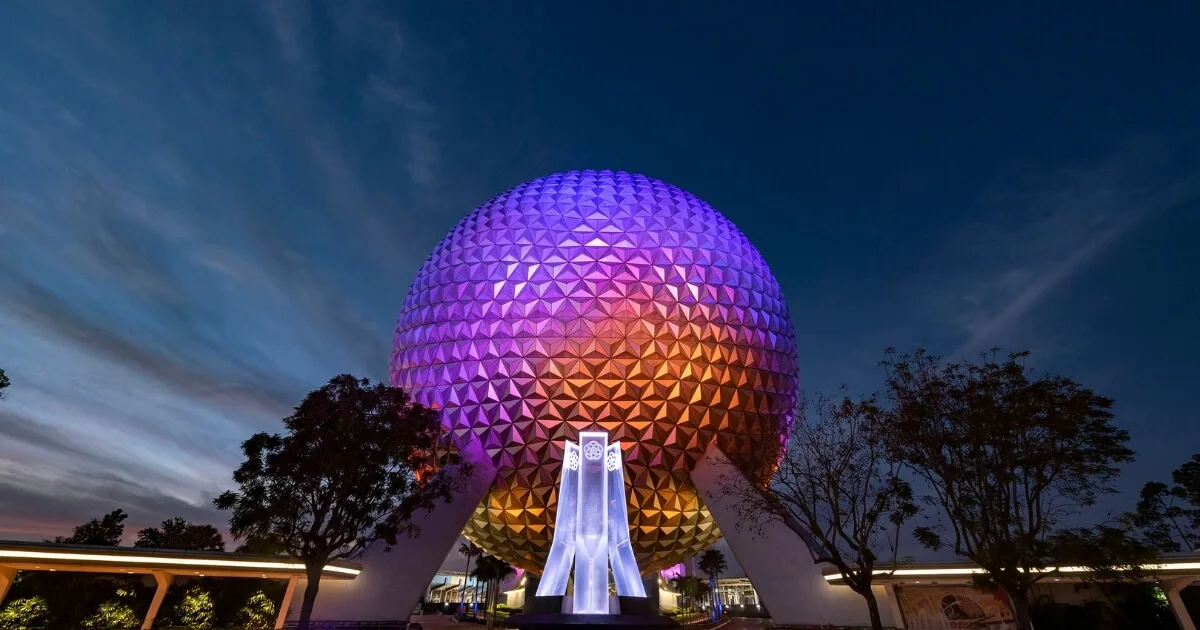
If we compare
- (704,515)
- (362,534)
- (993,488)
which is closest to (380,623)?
(362,534)

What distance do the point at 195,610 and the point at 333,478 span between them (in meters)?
12.8

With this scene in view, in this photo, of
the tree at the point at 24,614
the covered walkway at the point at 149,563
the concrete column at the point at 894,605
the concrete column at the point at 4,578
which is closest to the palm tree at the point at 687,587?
the concrete column at the point at 894,605

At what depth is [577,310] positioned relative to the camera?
66.9 feet

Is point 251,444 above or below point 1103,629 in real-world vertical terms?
above

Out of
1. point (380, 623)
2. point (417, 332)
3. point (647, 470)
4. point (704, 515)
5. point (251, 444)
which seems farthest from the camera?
point (417, 332)

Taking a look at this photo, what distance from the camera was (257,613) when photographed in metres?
23.6

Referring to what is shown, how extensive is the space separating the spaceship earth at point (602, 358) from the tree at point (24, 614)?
15.2 m

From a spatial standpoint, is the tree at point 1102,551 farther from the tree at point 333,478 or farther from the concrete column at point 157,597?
the concrete column at point 157,597

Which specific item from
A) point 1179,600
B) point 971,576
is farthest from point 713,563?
point 1179,600

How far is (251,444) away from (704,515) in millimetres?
16082

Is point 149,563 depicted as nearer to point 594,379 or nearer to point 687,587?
point 594,379

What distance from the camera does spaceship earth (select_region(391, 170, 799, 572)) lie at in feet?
64.6

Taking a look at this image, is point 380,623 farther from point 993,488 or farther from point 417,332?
point 993,488

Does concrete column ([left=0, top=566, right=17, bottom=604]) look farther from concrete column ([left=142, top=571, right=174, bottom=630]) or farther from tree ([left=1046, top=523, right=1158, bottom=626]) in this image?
tree ([left=1046, top=523, right=1158, bottom=626])
